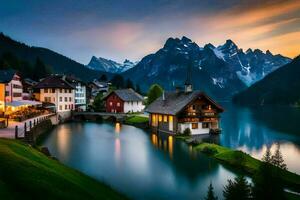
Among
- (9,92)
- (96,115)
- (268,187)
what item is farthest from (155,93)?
(268,187)

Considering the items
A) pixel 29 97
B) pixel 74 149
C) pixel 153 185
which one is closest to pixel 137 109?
pixel 29 97

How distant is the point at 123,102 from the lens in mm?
105438

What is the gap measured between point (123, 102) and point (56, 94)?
22.5 metres

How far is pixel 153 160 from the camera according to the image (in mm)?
42500

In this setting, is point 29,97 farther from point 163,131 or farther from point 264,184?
point 264,184

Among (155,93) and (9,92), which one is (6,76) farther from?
(155,93)

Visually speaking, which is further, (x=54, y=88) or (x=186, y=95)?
(x=54, y=88)

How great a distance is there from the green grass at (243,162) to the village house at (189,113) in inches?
612

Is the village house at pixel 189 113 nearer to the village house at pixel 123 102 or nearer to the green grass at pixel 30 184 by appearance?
the village house at pixel 123 102

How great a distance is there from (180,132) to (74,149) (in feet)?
80.1

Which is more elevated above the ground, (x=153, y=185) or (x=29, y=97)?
(x=29, y=97)

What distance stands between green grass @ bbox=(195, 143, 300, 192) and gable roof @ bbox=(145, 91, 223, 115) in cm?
1683

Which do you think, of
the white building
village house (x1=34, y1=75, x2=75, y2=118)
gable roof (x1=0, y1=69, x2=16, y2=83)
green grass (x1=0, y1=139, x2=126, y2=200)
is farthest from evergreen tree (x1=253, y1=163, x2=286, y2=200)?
the white building

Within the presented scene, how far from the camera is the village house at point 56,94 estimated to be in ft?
317
